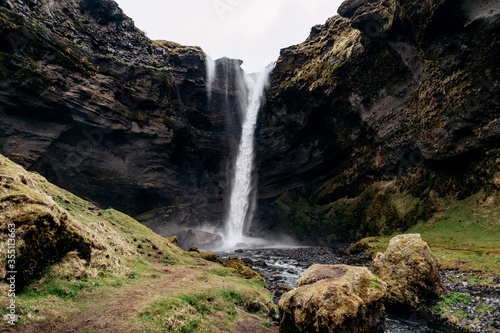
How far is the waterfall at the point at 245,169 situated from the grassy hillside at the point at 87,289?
148 ft

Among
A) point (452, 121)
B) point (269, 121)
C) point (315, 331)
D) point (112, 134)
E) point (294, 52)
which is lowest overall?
point (315, 331)

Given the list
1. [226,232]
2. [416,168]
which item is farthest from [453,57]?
[226,232]

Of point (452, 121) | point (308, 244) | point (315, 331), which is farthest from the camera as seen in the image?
point (308, 244)

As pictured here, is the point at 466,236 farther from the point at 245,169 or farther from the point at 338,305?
the point at 245,169

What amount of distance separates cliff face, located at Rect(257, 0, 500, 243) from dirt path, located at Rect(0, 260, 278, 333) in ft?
121

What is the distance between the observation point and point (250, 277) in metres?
20.7

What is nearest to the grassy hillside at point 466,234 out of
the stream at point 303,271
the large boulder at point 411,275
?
the large boulder at point 411,275

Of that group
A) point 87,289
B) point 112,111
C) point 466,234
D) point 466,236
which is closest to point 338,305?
point 87,289

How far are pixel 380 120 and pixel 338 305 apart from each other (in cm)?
4537

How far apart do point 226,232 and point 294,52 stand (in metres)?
53.2

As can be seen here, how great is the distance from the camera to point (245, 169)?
220ft

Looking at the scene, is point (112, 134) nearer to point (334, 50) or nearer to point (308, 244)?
point (308, 244)

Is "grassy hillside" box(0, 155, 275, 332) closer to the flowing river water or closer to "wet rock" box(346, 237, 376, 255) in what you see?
the flowing river water

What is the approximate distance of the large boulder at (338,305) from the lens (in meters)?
8.44
